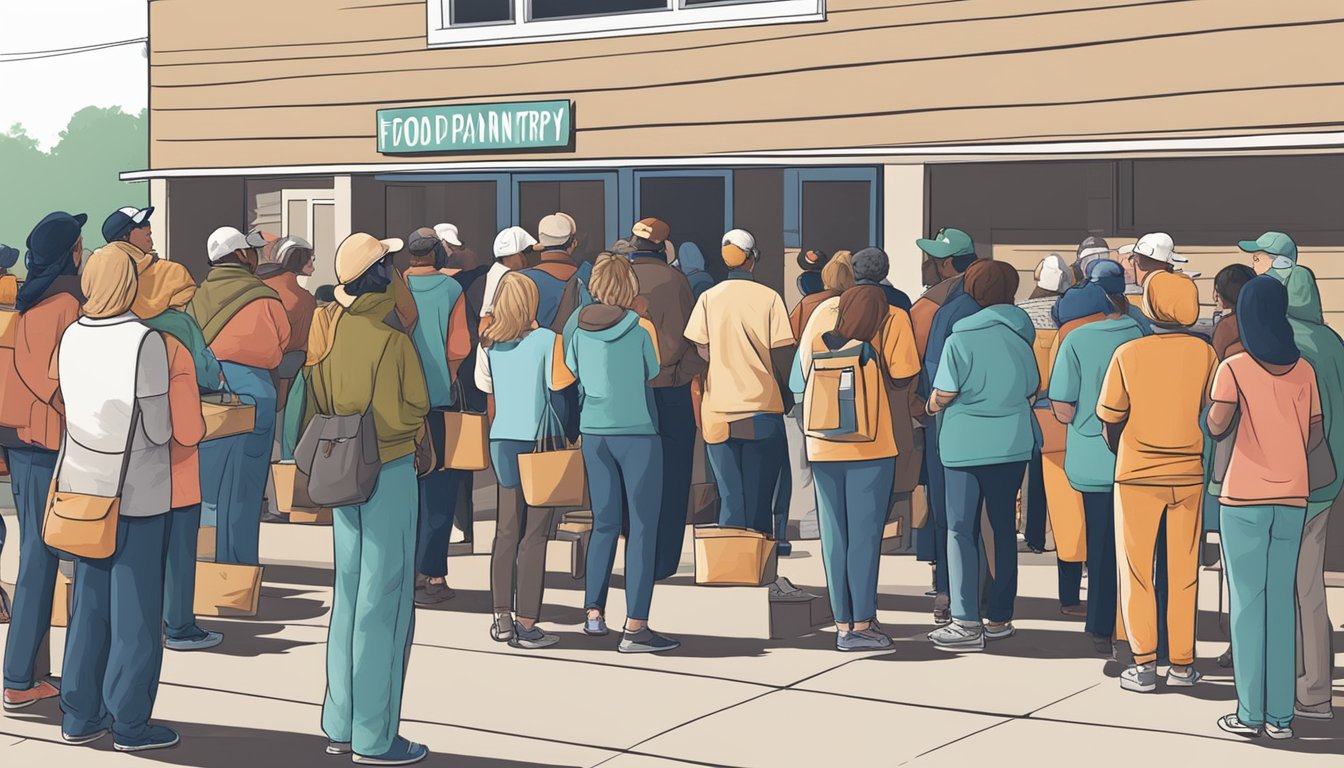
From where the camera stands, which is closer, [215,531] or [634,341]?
[634,341]

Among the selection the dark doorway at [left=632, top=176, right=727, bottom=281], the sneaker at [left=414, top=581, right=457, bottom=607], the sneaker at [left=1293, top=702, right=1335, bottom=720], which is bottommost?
the sneaker at [left=1293, top=702, right=1335, bottom=720]

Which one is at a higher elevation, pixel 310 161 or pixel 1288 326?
pixel 310 161

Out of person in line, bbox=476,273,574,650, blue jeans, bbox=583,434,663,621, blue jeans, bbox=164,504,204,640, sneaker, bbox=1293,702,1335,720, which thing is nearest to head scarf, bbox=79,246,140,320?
blue jeans, bbox=164,504,204,640

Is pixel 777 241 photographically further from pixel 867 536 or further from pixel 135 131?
pixel 135 131

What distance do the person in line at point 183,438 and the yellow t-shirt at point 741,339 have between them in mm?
2527

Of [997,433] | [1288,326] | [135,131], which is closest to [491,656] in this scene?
[997,433]

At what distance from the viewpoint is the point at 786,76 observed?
13.2 m

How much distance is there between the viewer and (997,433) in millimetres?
8594

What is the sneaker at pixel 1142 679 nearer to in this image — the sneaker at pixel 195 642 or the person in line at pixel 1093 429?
the person in line at pixel 1093 429

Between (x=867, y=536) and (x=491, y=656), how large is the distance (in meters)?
1.88

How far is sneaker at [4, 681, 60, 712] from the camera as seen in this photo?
7.62 m

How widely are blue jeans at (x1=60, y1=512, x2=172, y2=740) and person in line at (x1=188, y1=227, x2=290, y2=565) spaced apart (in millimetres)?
2578

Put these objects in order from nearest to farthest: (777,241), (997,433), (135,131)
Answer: (997,433) < (777,241) < (135,131)

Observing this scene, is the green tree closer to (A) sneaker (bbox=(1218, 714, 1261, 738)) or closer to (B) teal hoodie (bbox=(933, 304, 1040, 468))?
(B) teal hoodie (bbox=(933, 304, 1040, 468))
